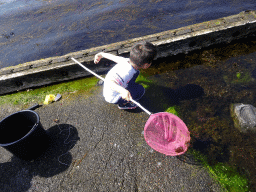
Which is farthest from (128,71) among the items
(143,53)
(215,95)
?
(215,95)

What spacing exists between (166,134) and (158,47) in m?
2.30

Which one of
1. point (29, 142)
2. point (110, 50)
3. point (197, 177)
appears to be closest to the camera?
point (197, 177)

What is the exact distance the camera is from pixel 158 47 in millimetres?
4047

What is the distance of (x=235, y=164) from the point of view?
2516mm

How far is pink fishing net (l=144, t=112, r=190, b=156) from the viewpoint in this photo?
8.45 feet

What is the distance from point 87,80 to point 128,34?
3.41 metres

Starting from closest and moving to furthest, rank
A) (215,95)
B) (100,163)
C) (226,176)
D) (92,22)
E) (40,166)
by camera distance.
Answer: (226,176) < (100,163) < (40,166) < (215,95) < (92,22)

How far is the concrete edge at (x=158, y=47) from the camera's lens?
4023 mm

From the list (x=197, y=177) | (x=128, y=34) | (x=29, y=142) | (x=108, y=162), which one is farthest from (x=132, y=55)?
(x=128, y=34)

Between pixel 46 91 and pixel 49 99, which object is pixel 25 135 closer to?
pixel 49 99

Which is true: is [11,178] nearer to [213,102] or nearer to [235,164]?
Result: [235,164]

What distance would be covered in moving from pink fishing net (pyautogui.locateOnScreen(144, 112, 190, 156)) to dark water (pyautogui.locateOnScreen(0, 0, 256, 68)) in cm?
476

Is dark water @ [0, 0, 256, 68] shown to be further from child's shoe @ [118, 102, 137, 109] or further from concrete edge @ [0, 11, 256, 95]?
child's shoe @ [118, 102, 137, 109]

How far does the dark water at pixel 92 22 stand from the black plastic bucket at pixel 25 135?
413 cm
